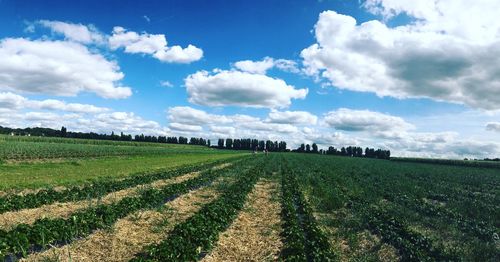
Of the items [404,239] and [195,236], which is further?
[404,239]

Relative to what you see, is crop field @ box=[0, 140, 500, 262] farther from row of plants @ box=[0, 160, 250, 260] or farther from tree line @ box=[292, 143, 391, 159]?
tree line @ box=[292, 143, 391, 159]

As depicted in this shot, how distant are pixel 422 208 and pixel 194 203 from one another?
1118 cm

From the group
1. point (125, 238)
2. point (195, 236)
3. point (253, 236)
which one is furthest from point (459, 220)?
point (125, 238)

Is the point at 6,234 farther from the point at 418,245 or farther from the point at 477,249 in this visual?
the point at 477,249

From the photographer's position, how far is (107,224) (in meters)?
13.0

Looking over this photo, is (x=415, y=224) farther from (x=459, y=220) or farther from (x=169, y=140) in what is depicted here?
(x=169, y=140)

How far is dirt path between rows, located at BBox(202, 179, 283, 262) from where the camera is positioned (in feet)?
35.9

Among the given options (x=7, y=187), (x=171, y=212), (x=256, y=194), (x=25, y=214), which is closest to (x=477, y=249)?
(x=171, y=212)

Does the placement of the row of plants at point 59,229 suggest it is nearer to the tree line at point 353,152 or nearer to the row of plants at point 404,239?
the row of plants at point 404,239

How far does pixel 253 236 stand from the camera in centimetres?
1311

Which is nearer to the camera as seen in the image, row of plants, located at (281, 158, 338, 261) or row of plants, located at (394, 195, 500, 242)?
row of plants, located at (281, 158, 338, 261)

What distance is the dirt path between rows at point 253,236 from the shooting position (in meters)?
10.9

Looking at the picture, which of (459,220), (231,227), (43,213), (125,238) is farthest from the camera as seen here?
(459,220)

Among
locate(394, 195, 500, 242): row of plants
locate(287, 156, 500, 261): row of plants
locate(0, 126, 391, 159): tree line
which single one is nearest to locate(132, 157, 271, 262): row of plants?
locate(287, 156, 500, 261): row of plants
